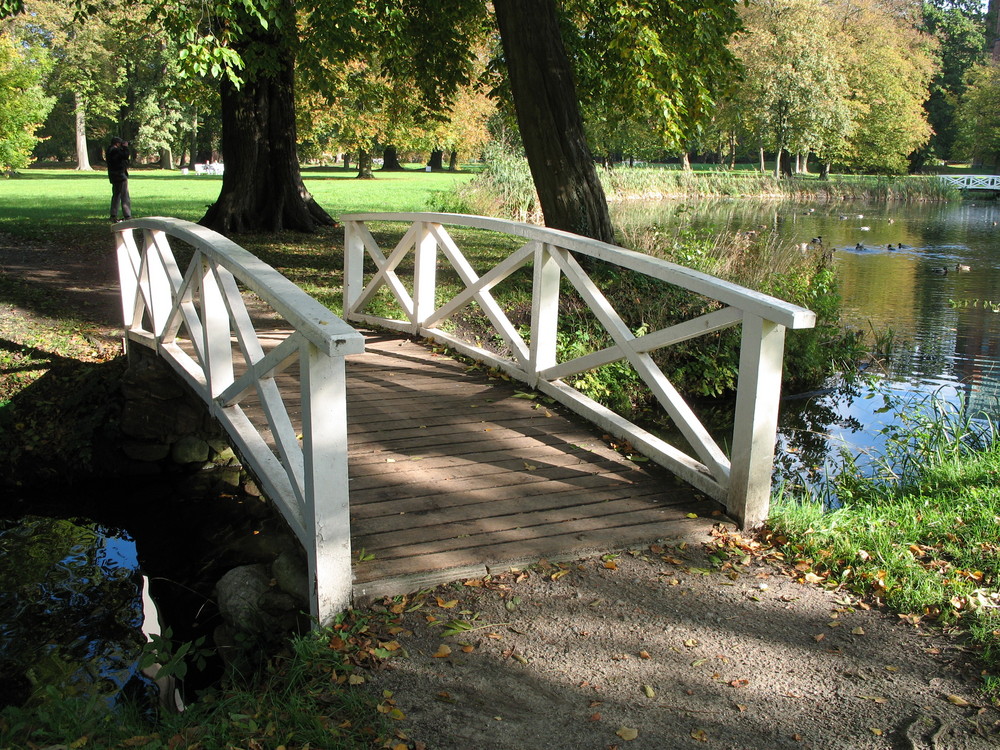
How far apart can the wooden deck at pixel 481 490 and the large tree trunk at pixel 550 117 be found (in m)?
4.01

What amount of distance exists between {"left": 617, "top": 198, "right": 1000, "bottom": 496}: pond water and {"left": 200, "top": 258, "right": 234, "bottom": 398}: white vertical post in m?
4.38

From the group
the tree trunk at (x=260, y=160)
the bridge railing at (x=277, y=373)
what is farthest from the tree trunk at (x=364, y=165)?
the bridge railing at (x=277, y=373)

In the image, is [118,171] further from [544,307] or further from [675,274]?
[675,274]

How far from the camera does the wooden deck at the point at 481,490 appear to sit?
4.25m

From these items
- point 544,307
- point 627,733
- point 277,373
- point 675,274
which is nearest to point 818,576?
point 627,733

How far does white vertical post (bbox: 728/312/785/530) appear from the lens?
4.39 meters

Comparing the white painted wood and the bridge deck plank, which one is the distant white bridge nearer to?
the white painted wood

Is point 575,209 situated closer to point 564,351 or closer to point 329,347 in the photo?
point 564,351

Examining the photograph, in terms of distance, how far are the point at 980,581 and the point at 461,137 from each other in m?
43.0

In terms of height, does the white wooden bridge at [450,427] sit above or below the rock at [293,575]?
above

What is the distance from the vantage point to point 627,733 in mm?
3076

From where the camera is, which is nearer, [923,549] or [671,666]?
[671,666]

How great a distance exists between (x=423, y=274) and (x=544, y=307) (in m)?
2.08

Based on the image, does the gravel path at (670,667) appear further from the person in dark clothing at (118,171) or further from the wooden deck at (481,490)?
the person in dark clothing at (118,171)
